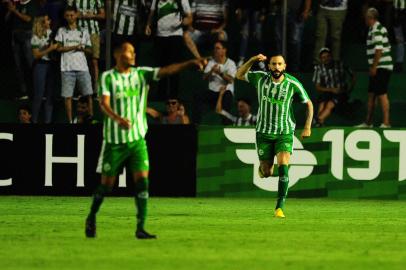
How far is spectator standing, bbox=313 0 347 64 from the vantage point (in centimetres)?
2128

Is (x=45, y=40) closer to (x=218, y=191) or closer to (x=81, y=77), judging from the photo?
(x=81, y=77)

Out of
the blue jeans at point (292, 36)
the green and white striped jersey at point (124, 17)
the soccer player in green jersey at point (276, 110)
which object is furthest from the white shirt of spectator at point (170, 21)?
the soccer player in green jersey at point (276, 110)

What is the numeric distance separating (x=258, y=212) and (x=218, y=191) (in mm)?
3033

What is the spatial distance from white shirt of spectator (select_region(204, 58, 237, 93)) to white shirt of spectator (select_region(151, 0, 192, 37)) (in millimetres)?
887

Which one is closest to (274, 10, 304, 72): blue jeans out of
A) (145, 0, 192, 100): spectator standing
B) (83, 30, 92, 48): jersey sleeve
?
(145, 0, 192, 100): spectator standing

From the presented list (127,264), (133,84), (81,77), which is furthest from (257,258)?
(81,77)

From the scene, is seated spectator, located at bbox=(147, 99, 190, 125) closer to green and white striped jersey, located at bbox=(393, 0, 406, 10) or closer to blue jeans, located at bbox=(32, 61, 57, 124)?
blue jeans, located at bbox=(32, 61, 57, 124)

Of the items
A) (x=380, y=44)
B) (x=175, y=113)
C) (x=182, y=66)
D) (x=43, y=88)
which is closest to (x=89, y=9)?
(x=43, y=88)

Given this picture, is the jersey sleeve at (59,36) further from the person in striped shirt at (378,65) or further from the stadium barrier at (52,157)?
the person in striped shirt at (378,65)

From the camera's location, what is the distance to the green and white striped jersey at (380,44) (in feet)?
67.5

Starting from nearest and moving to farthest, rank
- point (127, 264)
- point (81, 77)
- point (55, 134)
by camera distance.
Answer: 1. point (127, 264)
2. point (55, 134)
3. point (81, 77)

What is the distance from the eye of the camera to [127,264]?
9.83 m

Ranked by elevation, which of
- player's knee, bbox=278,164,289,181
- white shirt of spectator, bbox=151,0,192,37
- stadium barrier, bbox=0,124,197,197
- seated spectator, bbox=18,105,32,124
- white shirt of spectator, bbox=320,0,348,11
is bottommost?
stadium barrier, bbox=0,124,197,197

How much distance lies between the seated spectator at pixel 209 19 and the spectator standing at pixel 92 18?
169 cm
